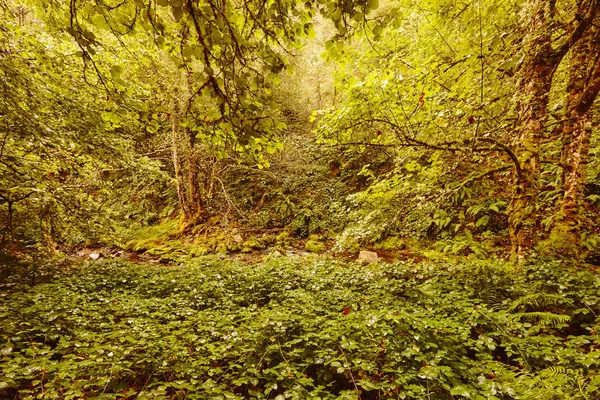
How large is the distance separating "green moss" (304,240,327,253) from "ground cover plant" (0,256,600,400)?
532 cm

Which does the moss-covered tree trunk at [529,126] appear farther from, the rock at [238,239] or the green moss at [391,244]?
the rock at [238,239]

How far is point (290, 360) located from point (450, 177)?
413 cm

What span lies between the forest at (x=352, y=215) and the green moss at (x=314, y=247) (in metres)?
2.46

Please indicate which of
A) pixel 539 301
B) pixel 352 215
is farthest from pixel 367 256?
pixel 539 301

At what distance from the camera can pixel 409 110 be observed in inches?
199

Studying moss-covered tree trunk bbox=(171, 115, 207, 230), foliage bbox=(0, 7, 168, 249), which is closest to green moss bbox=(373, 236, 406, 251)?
foliage bbox=(0, 7, 168, 249)

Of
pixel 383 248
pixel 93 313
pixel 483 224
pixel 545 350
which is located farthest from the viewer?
pixel 383 248

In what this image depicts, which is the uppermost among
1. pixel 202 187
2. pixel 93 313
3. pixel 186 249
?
pixel 202 187

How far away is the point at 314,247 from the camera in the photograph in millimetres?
10875

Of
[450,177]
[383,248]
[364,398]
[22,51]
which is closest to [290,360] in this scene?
[364,398]

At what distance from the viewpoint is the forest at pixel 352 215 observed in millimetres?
2416

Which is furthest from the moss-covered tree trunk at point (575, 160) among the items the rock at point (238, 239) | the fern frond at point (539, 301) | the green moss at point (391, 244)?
the rock at point (238, 239)

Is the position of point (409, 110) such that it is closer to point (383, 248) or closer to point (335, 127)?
point (335, 127)

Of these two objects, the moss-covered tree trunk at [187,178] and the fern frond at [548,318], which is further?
the moss-covered tree trunk at [187,178]
